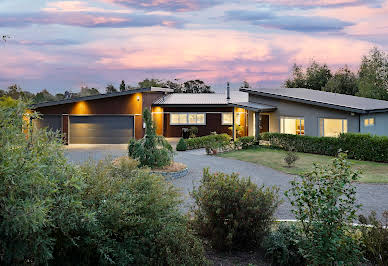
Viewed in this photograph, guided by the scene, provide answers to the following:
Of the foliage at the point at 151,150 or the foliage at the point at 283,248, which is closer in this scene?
the foliage at the point at 283,248

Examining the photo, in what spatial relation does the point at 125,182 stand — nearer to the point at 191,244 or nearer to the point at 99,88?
the point at 191,244

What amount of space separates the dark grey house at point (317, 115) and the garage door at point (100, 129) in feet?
28.8

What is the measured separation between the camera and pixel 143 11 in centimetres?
1897

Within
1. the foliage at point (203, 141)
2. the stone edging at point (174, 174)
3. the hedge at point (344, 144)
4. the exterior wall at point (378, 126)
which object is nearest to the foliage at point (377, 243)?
the stone edging at point (174, 174)

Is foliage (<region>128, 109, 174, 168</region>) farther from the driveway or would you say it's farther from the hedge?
the hedge

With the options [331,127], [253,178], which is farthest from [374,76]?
[253,178]

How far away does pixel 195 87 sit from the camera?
63.8m

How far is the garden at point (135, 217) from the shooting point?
3.33 m

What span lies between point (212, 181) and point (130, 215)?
1.89m

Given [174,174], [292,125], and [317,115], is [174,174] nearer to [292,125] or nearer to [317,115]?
[317,115]

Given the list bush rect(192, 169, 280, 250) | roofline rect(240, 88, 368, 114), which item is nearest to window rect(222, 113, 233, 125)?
roofline rect(240, 88, 368, 114)

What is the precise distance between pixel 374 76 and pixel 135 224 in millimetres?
46277

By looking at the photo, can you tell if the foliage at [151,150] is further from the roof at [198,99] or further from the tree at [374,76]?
the tree at [374,76]

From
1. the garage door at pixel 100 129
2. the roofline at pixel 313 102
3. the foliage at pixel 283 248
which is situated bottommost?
the foliage at pixel 283 248
